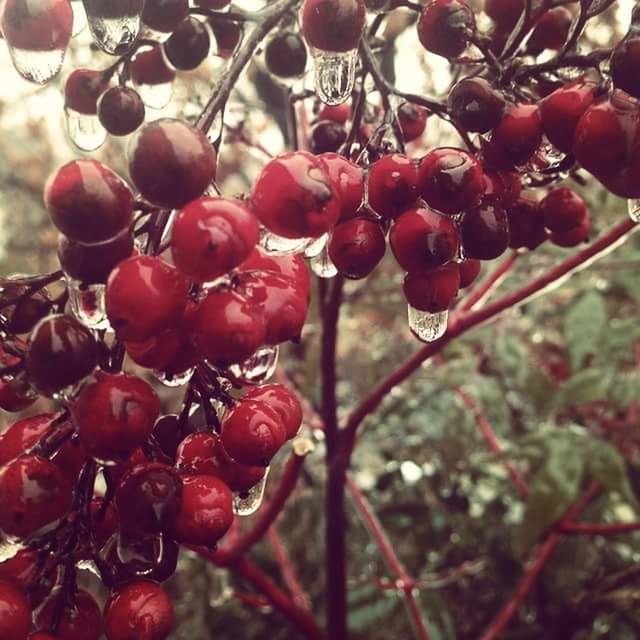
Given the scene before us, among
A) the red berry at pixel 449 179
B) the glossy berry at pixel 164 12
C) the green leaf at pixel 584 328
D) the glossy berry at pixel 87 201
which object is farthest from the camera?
the green leaf at pixel 584 328

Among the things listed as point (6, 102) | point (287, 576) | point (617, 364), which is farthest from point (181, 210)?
point (6, 102)

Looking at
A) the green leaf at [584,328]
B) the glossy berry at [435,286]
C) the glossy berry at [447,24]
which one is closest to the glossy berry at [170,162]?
the glossy berry at [435,286]

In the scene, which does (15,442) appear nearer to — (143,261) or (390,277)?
(143,261)

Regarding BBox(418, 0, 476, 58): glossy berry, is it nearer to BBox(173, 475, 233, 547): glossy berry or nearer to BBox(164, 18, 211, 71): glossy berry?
Answer: BBox(164, 18, 211, 71): glossy berry

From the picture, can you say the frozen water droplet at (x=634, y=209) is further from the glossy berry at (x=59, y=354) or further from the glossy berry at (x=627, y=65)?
the glossy berry at (x=59, y=354)

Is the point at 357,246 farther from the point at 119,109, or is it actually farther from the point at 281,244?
the point at 119,109

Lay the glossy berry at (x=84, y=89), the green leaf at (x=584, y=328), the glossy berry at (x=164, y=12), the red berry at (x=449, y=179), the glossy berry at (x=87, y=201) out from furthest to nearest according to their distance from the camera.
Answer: the green leaf at (x=584, y=328) → the glossy berry at (x=84, y=89) → the glossy berry at (x=164, y=12) → the red berry at (x=449, y=179) → the glossy berry at (x=87, y=201)

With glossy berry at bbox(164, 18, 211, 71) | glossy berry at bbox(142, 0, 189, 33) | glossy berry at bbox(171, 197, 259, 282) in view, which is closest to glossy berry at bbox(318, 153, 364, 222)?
glossy berry at bbox(171, 197, 259, 282)
